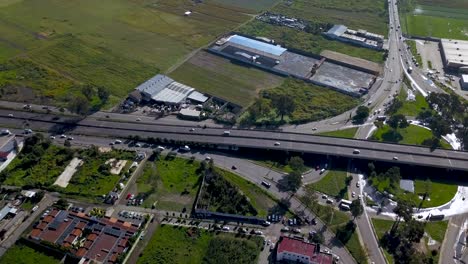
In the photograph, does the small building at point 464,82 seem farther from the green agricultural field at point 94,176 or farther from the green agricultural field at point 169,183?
the green agricultural field at point 94,176

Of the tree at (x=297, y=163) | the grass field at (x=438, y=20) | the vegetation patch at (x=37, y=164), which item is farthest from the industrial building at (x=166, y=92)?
the grass field at (x=438, y=20)

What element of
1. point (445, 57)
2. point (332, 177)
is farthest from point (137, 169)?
point (445, 57)

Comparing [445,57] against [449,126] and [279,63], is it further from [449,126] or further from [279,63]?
[279,63]

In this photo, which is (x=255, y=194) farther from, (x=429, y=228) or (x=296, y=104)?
(x=296, y=104)

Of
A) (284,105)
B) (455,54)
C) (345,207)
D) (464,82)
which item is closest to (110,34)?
(284,105)

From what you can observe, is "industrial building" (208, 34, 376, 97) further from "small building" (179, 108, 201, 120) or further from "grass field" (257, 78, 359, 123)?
"small building" (179, 108, 201, 120)
